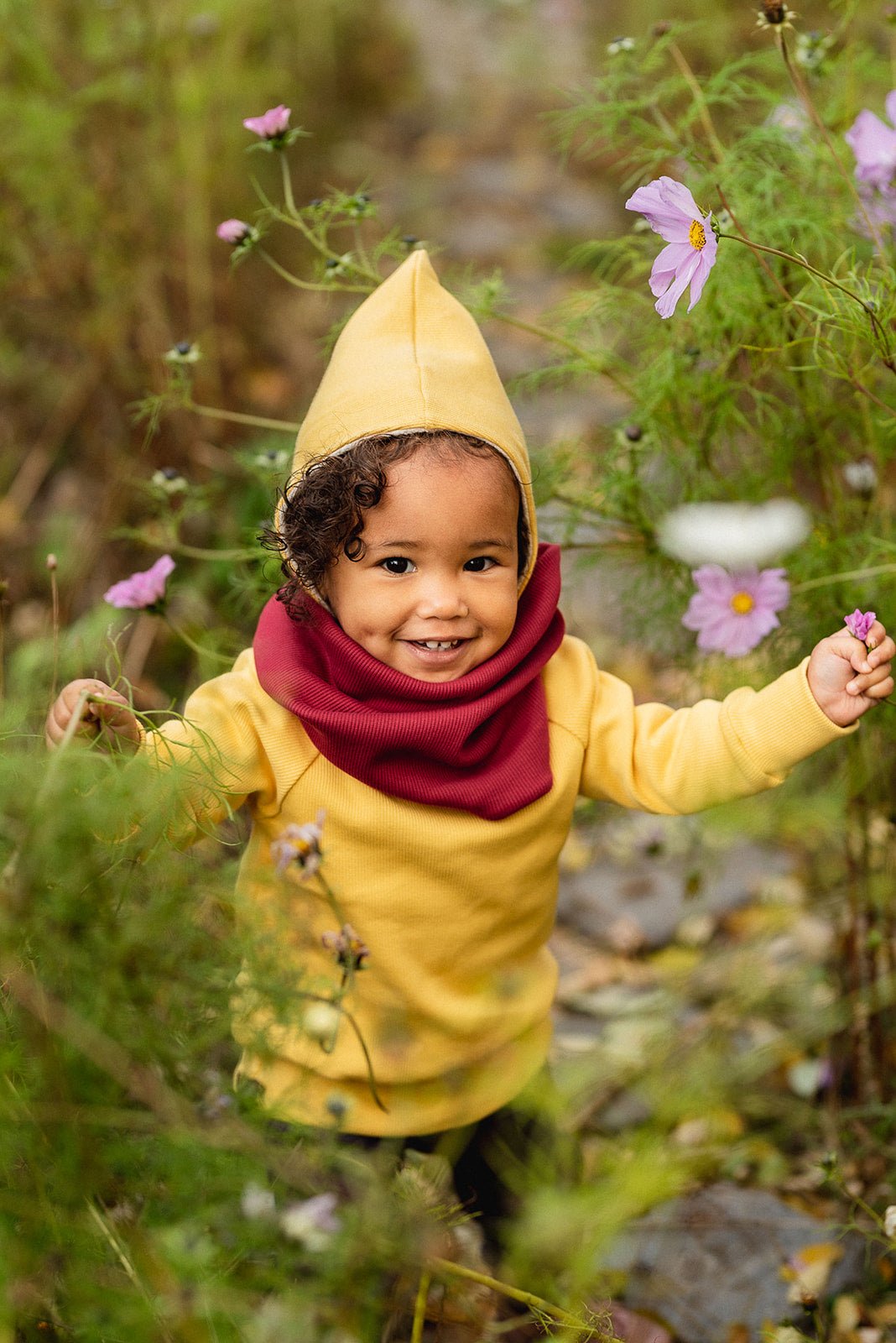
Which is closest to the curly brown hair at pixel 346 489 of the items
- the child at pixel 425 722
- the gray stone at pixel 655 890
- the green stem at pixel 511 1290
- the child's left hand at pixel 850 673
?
the child at pixel 425 722

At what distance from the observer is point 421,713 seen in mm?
1344

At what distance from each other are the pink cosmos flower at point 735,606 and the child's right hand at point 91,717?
684 millimetres

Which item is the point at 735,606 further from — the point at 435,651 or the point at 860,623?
the point at 435,651

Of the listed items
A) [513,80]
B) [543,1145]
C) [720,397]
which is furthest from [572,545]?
[513,80]

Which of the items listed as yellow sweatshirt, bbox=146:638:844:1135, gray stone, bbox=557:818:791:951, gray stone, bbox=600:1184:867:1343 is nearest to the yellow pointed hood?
yellow sweatshirt, bbox=146:638:844:1135

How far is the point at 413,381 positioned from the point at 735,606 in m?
0.49

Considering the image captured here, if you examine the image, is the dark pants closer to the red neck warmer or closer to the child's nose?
the red neck warmer

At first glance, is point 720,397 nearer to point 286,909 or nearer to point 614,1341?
point 286,909

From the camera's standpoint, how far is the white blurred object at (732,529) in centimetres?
164

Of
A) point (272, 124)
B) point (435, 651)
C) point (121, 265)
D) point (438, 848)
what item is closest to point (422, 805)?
point (438, 848)

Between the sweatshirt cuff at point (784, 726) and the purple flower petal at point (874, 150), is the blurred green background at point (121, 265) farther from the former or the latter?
the sweatshirt cuff at point (784, 726)

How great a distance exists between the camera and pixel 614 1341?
117 cm

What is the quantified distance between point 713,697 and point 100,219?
6.45 feet

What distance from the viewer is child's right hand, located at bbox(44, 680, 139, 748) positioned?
1.19 m
